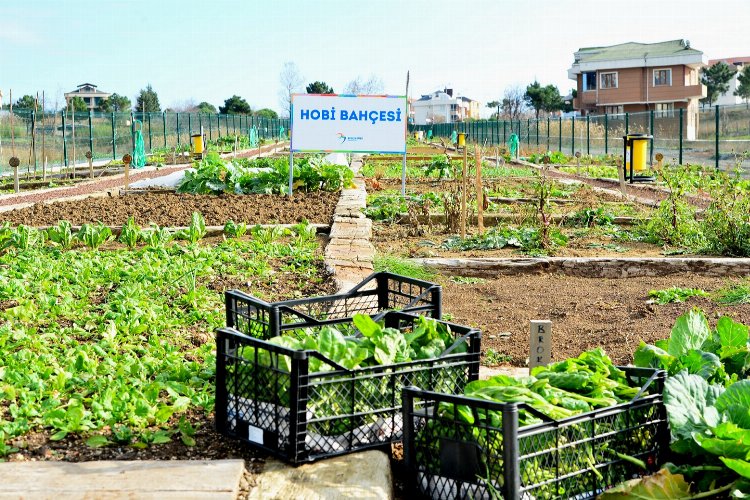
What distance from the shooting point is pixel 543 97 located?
3551 inches

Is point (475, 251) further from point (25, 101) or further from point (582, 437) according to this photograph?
point (25, 101)

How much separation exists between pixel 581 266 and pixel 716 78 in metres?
90.3

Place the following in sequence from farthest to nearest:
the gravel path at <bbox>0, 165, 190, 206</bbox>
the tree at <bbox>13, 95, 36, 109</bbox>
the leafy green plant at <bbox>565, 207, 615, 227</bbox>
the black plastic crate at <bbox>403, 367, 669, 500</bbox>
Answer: the tree at <bbox>13, 95, 36, 109</bbox>
the gravel path at <bbox>0, 165, 190, 206</bbox>
the leafy green plant at <bbox>565, 207, 615, 227</bbox>
the black plastic crate at <bbox>403, 367, 669, 500</bbox>

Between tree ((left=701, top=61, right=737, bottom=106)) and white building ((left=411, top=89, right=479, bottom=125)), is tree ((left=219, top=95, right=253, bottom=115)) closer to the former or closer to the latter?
tree ((left=701, top=61, right=737, bottom=106))

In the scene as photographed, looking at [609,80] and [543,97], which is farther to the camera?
[543,97]

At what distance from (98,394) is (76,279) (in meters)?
2.94

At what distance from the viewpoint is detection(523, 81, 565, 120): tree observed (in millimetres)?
90375

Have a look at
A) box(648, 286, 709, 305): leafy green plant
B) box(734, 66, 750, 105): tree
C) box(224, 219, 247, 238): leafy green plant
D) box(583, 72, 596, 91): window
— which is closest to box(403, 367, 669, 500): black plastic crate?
box(648, 286, 709, 305): leafy green plant

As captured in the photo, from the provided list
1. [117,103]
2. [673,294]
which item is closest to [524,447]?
[673,294]

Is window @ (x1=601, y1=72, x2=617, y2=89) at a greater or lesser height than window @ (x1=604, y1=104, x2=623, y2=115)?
greater

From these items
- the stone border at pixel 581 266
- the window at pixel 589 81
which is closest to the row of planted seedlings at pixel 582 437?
the stone border at pixel 581 266

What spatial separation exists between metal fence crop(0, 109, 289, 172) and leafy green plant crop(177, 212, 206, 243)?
51.1ft

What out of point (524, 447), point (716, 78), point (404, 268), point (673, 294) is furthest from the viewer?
point (716, 78)

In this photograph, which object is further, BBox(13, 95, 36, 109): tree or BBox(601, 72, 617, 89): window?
BBox(13, 95, 36, 109): tree
